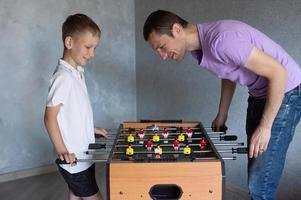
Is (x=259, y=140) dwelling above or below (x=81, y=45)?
below

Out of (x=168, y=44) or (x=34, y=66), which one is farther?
(x=34, y=66)

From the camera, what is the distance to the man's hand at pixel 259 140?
145cm

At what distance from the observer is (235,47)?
1350 millimetres

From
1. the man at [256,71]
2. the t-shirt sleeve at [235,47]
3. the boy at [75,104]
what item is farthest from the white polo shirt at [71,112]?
the t-shirt sleeve at [235,47]

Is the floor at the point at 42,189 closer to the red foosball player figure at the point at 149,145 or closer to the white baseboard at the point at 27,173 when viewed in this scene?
the white baseboard at the point at 27,173

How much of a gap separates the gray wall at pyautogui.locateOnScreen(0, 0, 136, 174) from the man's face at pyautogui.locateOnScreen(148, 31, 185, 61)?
1.92 meters

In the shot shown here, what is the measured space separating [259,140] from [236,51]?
39 cm

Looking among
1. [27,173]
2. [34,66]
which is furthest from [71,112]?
[27,173]

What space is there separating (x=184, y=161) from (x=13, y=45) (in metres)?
2.28

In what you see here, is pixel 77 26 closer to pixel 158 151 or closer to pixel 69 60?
pixel 69 60

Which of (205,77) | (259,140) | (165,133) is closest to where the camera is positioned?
(259,140)

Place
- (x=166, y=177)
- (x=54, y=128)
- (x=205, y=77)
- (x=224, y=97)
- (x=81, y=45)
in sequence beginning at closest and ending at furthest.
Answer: (x=166, y=177), (x=54, y=128), (x=81, y=45), (x=224, y=97), (x=205, y=77)

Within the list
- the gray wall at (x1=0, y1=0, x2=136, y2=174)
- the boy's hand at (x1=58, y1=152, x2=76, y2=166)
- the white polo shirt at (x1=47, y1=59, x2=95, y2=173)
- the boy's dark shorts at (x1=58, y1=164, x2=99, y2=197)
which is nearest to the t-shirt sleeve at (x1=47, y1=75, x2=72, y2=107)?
the white polo shirt at (x1=47, y1=59, x2=95, y2=173)

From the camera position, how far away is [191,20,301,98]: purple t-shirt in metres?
1.36
